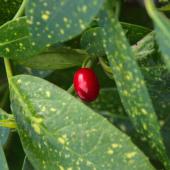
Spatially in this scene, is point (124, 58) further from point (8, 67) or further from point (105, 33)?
point (8, 67)

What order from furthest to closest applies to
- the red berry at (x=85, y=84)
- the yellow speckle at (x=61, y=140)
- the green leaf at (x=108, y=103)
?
the green leaf at (x=108, y=103) < the red berry at (x=85, y=84) < the yellow speckle at (x=61, y=140)

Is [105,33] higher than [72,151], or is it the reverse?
[105,33]

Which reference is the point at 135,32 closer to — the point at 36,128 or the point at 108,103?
the point at 36,128

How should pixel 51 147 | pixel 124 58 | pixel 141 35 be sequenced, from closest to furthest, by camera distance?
pixel 124 58
pixel 51 147
pixel 141 35

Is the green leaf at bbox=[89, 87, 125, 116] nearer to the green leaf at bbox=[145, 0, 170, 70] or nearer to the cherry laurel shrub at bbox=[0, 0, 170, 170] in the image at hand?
the cherry laurel shrub at bbox=[0, 0, 170, 170]

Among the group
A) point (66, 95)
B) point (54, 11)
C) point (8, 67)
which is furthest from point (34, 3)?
point (8, 67)

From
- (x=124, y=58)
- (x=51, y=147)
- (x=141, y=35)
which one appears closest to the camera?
(x=124, y=58)

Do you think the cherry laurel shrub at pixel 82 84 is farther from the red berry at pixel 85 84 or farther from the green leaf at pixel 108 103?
the green leaf at pixel 108 103

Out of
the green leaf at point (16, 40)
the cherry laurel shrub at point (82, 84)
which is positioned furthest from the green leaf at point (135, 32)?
the green leaf at point (16, 40)
